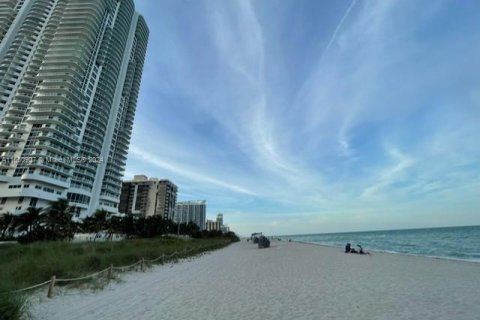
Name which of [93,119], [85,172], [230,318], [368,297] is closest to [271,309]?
[230,318]

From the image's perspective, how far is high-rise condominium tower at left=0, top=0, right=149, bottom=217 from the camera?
58.5 metres

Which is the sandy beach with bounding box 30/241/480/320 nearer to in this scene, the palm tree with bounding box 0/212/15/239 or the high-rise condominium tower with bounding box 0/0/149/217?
the palm tree with bounding box 0/212/15/239

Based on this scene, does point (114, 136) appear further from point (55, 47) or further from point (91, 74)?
point (55, 47)

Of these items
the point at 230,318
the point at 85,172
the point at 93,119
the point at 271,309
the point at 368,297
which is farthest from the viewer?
the point at 93,119

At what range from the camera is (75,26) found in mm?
76750

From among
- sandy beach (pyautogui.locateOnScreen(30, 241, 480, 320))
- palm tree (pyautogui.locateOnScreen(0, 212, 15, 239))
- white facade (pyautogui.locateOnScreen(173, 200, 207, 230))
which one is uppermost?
white facade (pyautogui.locateOnScreen(173, 200, 207, 230))

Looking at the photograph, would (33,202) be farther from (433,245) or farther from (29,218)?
(433,245)

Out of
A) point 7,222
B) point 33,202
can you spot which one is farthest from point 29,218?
point 33,202

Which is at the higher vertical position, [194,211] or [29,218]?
[194,211]

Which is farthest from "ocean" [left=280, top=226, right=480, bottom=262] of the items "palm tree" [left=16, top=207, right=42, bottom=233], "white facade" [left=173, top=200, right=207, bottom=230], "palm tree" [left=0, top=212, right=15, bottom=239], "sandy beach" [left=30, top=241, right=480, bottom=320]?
"white facade" [left=173, top=200, right=207, bottom=230]

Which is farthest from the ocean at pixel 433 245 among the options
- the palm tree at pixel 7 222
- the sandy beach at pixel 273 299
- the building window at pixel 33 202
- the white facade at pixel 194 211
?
the white facade at pixel 194 211

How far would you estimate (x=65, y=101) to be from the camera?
213 feet

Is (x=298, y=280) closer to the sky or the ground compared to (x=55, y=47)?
closer to the ground

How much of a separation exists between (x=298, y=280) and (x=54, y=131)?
66.6m
